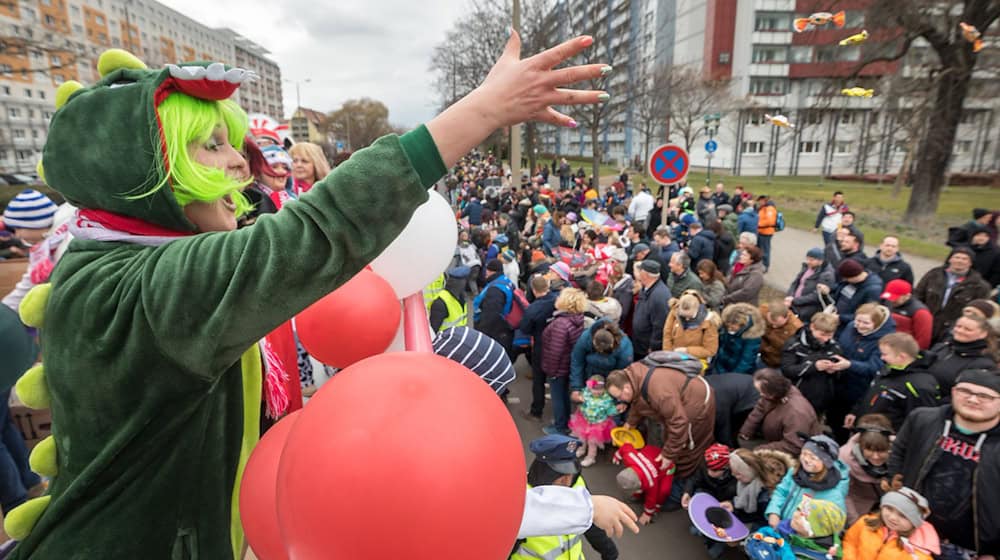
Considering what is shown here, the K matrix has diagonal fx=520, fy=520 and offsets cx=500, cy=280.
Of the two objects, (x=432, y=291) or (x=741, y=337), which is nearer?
(x=432, y=291)

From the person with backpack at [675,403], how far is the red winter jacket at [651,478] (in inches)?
2.6

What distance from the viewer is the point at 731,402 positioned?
4801 mm

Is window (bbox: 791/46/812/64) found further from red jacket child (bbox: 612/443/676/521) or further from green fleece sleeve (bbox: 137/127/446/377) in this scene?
green fleece sleeve (bbox: 137/127/446/377)

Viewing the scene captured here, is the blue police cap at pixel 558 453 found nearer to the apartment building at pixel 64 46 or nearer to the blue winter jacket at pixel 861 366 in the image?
the blue winter jacket at pixel 861 366

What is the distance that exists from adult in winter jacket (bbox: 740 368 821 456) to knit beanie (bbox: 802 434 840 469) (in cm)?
→ 45

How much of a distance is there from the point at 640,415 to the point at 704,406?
57cm

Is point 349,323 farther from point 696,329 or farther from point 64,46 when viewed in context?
point 64,46

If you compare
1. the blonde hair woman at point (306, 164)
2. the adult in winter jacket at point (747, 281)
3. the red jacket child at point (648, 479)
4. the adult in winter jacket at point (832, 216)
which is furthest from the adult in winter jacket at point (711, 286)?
the adult in winter jacket at point (832, 216)

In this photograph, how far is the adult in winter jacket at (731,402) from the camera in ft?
15.7

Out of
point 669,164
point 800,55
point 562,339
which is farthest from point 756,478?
point 800,55

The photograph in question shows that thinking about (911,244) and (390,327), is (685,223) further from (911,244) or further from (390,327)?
(390,327)

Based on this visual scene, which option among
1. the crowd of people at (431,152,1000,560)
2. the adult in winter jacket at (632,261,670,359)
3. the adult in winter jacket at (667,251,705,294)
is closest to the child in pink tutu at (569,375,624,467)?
the crowd of people at (431,152,1000,560)

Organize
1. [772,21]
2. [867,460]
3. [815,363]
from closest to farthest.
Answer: [867,460] < [815,363] < [772,21]

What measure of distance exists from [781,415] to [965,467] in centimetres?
121
